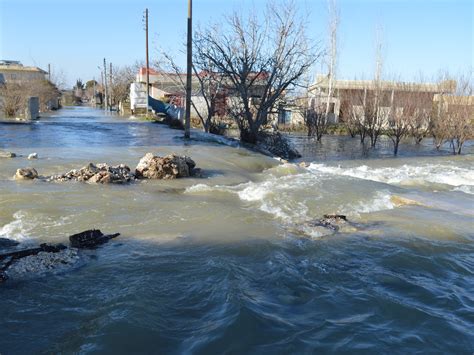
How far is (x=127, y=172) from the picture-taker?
1095cm

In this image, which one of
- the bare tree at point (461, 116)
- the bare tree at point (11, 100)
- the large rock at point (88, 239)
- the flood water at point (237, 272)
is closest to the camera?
the flood water at point (237, 272)

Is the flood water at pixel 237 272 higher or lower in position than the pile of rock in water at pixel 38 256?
lower

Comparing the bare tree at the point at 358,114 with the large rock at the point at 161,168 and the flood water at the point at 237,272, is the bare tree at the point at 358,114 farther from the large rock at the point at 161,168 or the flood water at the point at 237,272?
the large rock at the point at 161,168

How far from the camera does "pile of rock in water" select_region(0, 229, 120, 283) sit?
514 centimetres

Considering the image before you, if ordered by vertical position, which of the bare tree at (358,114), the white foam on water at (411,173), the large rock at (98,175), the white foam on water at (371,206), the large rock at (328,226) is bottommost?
the white foam on water at (411,173)

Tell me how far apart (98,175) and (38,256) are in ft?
16.2

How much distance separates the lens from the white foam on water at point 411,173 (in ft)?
46.1

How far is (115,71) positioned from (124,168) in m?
65.7

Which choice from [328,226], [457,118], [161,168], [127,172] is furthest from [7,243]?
[457,118]

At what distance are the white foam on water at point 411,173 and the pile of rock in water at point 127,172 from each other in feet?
16.5

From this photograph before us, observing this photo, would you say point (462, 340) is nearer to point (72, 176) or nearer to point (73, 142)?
point (72, 176)

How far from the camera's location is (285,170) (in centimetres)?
1397

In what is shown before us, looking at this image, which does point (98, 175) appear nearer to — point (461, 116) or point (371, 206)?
point (371, 206)

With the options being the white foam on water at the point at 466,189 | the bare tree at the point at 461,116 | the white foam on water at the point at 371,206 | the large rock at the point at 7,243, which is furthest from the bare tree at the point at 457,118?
the large rock at the point at 7,243
